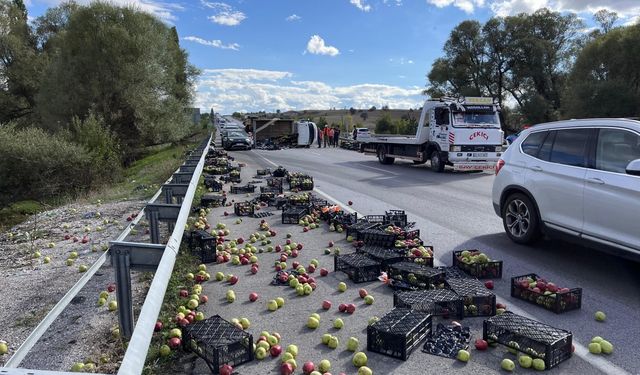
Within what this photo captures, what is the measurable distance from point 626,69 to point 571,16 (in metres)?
12.0

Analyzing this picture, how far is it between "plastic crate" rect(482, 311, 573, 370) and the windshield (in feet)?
49.4

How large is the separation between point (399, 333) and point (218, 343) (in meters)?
1.53

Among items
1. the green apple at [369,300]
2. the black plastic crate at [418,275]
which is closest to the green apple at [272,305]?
the green apple at [369,300]

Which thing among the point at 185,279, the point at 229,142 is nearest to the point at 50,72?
the point at 229,142

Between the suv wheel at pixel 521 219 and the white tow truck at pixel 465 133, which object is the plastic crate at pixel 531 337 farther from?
the white tow truck at pixel 465 133

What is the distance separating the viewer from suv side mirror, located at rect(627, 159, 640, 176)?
206 inches

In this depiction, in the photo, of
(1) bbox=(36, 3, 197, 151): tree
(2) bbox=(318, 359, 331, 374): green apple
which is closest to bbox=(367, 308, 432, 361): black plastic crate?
(2) bbox=(318, 359, 331, 374): green apple

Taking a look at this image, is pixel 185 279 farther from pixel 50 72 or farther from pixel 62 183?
pixel 50 72

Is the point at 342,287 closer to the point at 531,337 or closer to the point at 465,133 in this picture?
the point at 531,337

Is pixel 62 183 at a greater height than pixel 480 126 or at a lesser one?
lesser

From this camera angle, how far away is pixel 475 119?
61.2 ft

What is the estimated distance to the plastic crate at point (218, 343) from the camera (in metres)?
3.90

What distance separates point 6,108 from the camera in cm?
4297

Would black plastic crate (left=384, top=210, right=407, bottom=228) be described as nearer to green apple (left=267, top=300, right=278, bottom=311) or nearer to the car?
green apple (left=267, top=300, right=278, bottom=311)
